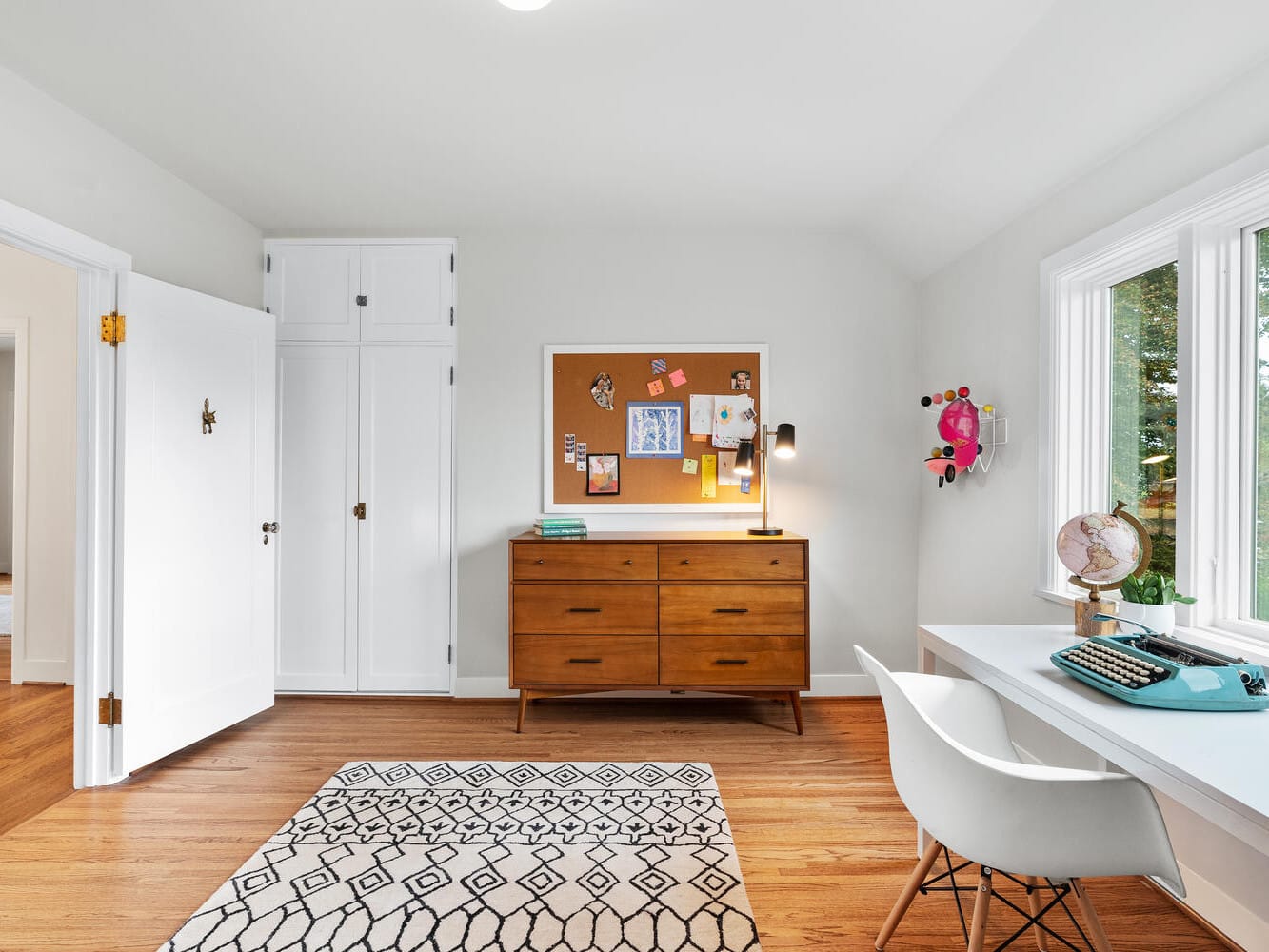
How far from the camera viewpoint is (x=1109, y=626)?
1.84 meters

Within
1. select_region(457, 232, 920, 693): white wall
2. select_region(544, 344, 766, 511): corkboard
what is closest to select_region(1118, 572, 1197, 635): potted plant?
select_region(457, 232, 920, 693): white wall

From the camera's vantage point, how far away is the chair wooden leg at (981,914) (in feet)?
4.53

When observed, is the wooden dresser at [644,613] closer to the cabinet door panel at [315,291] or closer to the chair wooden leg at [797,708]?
the chair wooden leg at [797,708]

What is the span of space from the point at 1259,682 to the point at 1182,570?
2.13 ft

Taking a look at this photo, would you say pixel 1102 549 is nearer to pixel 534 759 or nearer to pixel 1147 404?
pixel 1147 404

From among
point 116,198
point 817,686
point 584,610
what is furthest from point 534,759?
point 116,198

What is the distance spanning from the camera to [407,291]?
11.8 feet

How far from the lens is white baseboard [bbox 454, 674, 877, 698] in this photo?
360 centimetres

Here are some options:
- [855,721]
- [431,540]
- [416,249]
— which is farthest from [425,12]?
[855,721]

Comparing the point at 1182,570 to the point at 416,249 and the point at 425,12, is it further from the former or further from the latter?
the point at 416,249

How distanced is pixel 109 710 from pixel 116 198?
6.40ft

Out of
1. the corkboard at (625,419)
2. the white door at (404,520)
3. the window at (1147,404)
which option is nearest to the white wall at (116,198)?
the white door at (404,520)

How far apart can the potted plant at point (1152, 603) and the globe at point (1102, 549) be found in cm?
6

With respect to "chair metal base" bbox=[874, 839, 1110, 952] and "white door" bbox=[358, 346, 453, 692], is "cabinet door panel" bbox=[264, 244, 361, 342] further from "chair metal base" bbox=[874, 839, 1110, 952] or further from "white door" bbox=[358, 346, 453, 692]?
"chair metal base" bbox=[874, 839, 1110, 952]
